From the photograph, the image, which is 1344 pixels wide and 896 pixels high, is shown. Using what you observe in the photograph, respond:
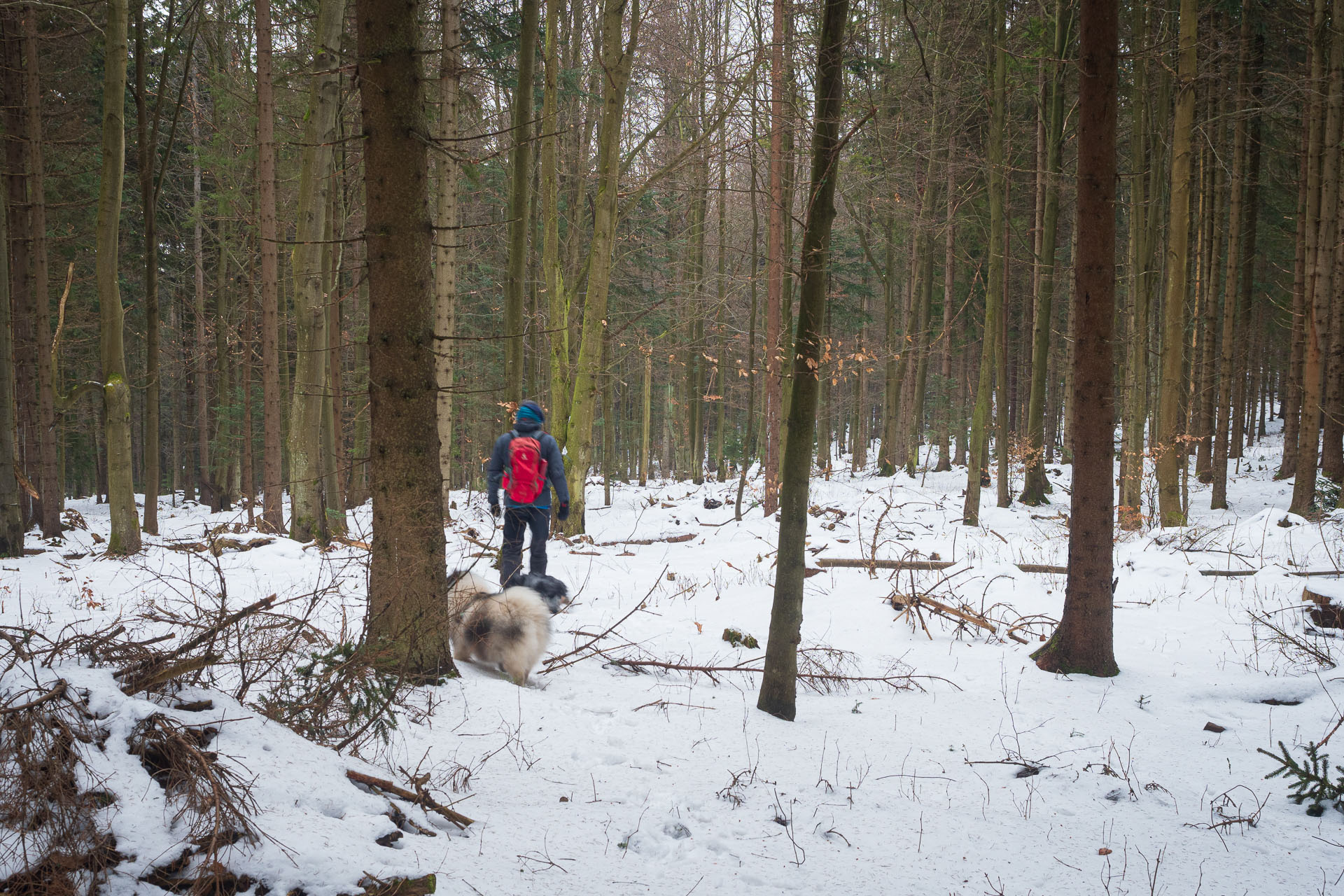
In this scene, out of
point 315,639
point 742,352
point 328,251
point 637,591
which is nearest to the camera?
point 315,639

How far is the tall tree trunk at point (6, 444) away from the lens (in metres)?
9.07

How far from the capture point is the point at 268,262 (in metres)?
11.0

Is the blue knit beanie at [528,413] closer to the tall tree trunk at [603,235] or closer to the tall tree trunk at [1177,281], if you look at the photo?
the tall tree trunk at [603,235]

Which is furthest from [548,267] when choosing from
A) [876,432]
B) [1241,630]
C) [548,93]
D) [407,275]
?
[876,432]

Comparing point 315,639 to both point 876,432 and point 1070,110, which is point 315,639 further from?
point 876,432

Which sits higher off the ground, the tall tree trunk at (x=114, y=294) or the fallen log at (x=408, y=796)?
the tall tree trunk at (x=114, y=294)

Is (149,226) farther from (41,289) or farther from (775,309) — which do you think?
(775,309)

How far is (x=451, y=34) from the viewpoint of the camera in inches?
420

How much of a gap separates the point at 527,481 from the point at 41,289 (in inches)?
406

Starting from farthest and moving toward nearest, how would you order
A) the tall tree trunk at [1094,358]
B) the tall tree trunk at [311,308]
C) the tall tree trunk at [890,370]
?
1. the tall tree trunk at [890,370]
2. the tall tree trunk at [311,308]
3. the tall tree trunk at [1094,358]

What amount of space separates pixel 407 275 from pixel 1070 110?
44.8ft

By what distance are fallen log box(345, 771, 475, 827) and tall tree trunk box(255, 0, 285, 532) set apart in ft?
26.7

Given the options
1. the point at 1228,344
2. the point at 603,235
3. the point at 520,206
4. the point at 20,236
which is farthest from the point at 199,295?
the point at 1228,344

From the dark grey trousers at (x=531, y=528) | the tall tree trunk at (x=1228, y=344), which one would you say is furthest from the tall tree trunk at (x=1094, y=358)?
the tall tree trunk at (x=1228, y=344)
